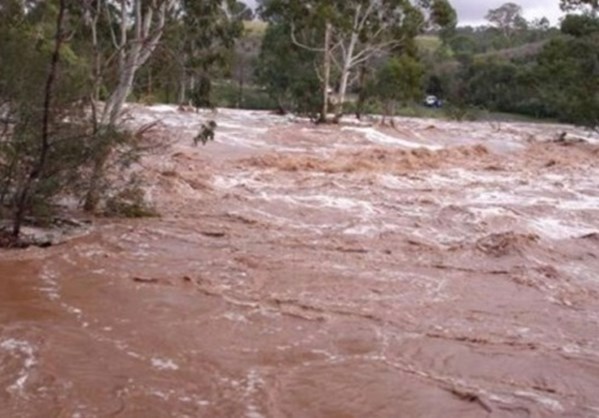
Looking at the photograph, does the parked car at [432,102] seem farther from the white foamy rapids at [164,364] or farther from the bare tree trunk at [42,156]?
the white foamy rapids at [164,364]

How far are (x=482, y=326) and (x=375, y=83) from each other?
2989 cm

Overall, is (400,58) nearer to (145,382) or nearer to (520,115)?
(520,115)

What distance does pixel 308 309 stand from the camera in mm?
7414

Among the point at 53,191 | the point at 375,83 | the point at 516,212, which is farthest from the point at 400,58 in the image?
the point at 53,191

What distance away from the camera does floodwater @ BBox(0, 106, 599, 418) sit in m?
5.36

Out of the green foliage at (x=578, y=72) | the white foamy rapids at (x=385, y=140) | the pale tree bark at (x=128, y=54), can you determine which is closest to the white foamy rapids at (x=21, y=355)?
the pale tree bark at (x=128, y=54)

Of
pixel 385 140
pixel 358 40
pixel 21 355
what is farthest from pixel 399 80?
pixel 21 355

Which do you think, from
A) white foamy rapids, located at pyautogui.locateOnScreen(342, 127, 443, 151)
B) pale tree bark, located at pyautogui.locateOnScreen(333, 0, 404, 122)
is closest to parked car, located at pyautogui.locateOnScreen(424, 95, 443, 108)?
pale tree bark, located at pyautogui.locateOnScreen(333, 0, 404, 122)

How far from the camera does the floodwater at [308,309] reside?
5.36 m

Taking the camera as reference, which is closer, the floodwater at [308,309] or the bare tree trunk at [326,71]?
the floodwater at [308,309]

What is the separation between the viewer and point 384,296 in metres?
8.00

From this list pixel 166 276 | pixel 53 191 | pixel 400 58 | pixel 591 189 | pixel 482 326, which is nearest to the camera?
pixel 482 326

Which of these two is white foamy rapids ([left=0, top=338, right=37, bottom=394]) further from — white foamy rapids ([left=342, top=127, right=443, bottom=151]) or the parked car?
the parked car

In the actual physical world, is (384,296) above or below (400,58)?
below
